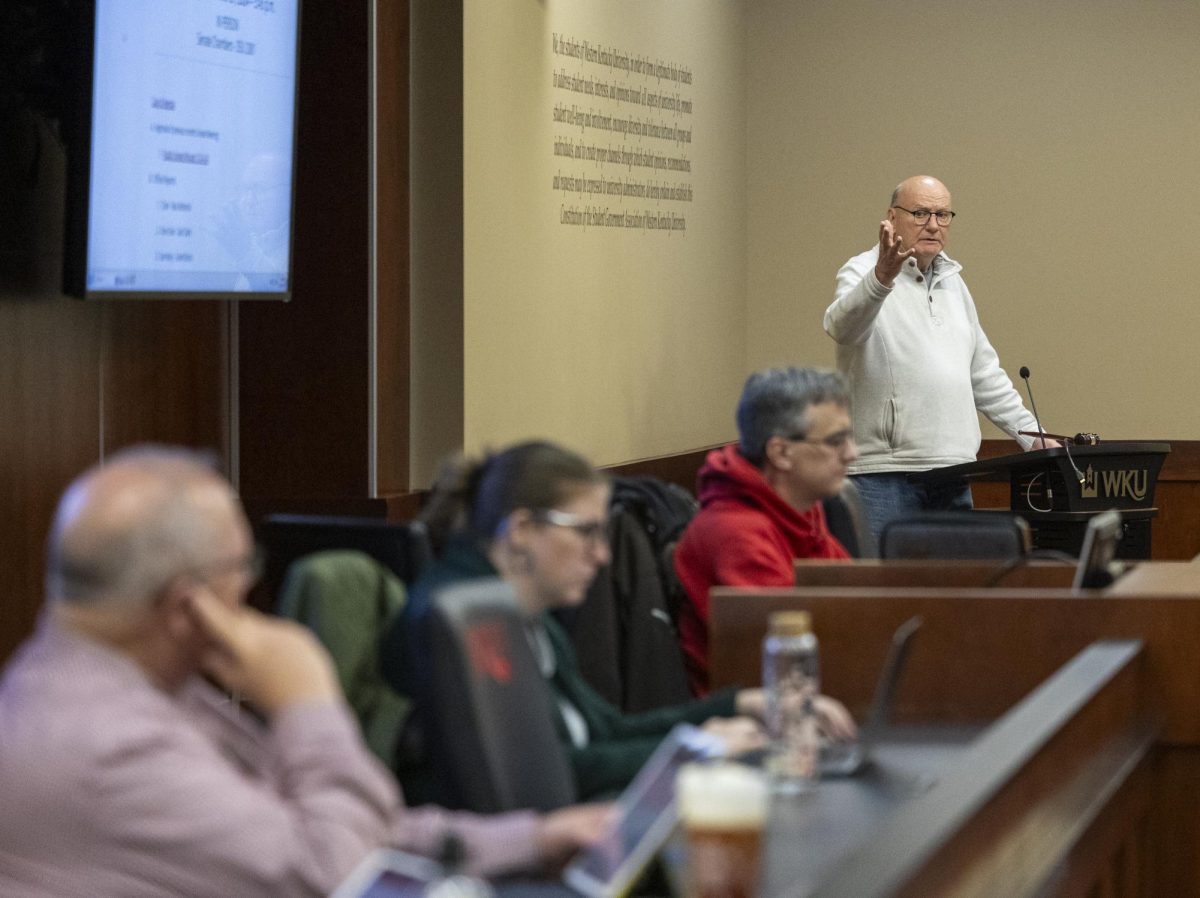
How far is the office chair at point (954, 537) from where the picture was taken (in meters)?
3.61

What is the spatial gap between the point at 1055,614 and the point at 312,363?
2307 millimetres

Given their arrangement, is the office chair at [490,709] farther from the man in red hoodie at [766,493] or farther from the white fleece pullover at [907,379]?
the white fleece pullover at [907,379]

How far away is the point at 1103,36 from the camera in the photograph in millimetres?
8688

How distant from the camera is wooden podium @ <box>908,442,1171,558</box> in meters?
5.26

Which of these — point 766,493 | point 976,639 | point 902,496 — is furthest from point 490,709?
point 902,496

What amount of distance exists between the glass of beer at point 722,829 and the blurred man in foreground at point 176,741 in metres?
0.25

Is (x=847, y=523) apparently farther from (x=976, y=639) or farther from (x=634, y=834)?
(x=634, y=834)

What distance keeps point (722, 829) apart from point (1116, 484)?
3.99 metres

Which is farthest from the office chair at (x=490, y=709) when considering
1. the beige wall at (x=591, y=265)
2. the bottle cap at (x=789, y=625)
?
the beige wall at (x=591, y=265)

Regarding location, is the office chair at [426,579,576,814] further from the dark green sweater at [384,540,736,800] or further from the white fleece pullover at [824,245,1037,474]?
the white fleece pullover at [824,245,1037,474]

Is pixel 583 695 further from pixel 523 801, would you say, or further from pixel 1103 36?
pixel 1103 36

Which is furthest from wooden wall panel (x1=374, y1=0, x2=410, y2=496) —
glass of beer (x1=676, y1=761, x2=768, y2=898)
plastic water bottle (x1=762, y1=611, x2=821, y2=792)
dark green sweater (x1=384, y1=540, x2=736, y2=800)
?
glass of beer (x1=676, y1=761, x2=768, y2=898)

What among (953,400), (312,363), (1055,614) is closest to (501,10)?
(312,363)

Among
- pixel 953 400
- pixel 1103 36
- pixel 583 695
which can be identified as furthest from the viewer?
pixel 1103 36
